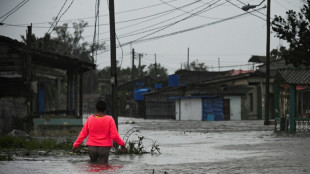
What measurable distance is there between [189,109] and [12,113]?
3153 cm

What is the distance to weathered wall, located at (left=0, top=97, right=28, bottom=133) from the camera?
26812mm

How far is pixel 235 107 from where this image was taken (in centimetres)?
5647

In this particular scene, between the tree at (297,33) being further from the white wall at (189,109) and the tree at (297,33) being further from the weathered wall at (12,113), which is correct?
the white wall at (189,109)

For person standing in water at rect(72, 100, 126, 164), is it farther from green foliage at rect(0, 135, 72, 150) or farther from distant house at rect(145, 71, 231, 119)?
distant house at rect(145, 71, 231, 119)

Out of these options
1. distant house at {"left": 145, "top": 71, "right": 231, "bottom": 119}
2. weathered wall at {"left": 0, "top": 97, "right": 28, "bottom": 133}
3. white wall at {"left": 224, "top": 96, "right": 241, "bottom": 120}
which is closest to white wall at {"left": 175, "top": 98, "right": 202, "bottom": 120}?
distant house at {"left": 145, "top": 71, "right": 231, "bottom": 119}

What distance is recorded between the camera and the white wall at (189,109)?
55.6 meters

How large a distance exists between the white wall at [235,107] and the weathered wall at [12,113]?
31.7 m

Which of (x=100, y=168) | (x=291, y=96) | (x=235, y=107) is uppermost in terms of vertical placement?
(x=291, y=96)

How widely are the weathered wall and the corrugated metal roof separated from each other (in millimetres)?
12919

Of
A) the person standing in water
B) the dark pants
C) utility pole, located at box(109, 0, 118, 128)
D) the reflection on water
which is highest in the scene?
utility pole, located at box(109, 0, 118, 128)

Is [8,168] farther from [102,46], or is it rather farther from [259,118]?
[102,46]

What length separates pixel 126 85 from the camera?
88.9m

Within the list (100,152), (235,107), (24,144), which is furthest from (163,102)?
(100,152)

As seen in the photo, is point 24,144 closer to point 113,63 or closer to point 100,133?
point 113,63
